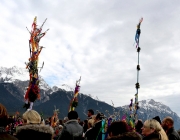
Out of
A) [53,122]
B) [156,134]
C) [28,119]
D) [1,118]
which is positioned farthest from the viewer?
[53,122]

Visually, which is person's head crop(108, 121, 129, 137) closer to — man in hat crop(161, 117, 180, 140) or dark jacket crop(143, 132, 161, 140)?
dark jacket crop(143, 132, 161, 140)

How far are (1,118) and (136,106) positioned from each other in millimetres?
7354

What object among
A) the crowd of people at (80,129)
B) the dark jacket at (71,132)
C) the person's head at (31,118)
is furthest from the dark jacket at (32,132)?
the dark jacket at (71,132)

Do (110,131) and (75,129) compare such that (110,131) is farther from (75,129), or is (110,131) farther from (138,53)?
(138,53)

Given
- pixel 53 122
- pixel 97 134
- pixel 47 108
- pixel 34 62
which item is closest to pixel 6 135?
pixel 97 134

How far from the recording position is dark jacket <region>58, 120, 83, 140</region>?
6.18m

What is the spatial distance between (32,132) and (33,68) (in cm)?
472

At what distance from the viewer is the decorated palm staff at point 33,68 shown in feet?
27.4

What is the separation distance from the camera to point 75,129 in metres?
6.38

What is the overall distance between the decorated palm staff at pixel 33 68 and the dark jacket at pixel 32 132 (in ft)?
13.3

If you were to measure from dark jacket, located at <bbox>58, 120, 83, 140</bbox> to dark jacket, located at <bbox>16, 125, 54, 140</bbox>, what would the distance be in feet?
5.99

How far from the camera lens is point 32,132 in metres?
4.28

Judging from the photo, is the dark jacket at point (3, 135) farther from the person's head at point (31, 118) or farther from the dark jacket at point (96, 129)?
the dark jacket at point (96, 129)

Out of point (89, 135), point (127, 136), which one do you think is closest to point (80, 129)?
point (89, 135)
